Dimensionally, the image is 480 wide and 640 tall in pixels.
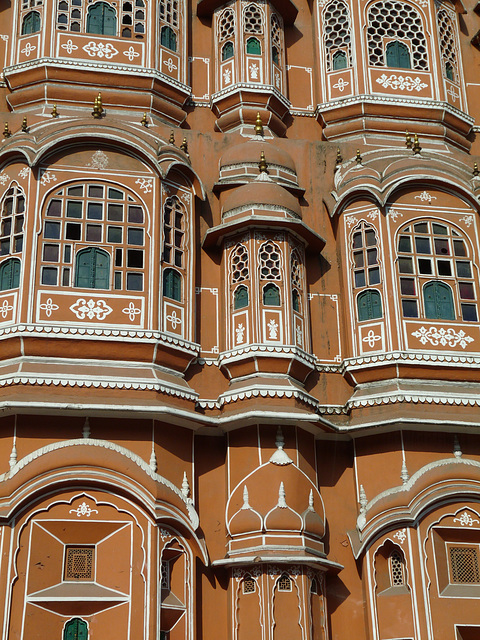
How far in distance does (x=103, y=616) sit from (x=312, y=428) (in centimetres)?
425

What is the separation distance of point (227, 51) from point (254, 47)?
0.56 meters

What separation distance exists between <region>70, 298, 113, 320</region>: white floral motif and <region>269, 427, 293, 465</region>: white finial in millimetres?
3197

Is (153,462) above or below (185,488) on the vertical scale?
above

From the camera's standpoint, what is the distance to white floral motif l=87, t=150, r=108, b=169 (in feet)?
51.7

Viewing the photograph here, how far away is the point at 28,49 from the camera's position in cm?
1855

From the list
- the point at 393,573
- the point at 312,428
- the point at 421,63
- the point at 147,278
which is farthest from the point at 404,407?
the point at 421,63

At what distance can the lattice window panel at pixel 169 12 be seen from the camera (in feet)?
62.4

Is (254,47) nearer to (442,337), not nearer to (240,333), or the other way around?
(240,333)

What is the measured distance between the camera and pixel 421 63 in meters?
19.3

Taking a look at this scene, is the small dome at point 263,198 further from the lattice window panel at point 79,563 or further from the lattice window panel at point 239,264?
the lattice window panel at point 79,563

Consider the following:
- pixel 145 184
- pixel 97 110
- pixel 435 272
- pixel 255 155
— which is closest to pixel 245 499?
pixel 435 272

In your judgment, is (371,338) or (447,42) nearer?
Result: (371,338)

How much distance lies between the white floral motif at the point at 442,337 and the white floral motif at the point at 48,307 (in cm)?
572

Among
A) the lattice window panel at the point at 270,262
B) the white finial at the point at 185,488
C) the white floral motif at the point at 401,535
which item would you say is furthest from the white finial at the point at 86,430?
the white floral motif at the point at 401,535
